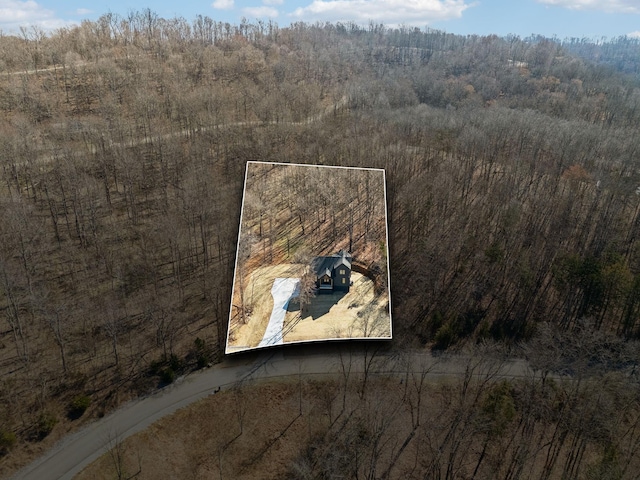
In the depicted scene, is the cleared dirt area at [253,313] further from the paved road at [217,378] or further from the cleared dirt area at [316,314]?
the paved road at [217,378]

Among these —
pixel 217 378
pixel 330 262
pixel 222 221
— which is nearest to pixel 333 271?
pixel 330 262

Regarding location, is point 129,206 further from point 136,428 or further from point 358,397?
point 358,397

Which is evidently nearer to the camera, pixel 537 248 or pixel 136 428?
pixel 136 428

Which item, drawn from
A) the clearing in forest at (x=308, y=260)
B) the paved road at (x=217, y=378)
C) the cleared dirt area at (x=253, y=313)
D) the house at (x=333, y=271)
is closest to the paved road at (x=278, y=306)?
the clearing in forest at (x=308, y=260)

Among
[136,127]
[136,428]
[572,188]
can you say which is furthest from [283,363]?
[136,127]

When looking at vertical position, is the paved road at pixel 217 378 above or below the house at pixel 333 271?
below
